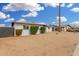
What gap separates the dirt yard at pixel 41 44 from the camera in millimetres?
4441

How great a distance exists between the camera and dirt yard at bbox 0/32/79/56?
14.6 ft

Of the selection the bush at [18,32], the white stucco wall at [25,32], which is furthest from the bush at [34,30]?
the bush at [18,32]

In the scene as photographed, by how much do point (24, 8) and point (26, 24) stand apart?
0.22 meters

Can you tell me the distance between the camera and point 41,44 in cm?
451

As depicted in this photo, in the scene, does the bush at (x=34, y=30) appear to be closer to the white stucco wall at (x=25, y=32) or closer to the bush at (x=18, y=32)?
the white stucco wall at (x=25, y=32)

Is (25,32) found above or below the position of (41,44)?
above

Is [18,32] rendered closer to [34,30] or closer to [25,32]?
[25,32]

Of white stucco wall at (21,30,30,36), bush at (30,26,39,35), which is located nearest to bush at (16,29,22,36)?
white stucco wall at (21,30,30,36)

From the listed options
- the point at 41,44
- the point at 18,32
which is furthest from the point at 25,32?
the point at 41,44

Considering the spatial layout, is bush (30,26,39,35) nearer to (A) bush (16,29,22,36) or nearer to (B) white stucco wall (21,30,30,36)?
(B) white stucco wall (21,30,30,36)

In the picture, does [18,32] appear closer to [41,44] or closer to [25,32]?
[25,32]

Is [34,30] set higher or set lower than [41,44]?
higher

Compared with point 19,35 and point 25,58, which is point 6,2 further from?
point 25,58

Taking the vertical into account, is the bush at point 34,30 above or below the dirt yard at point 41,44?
above
